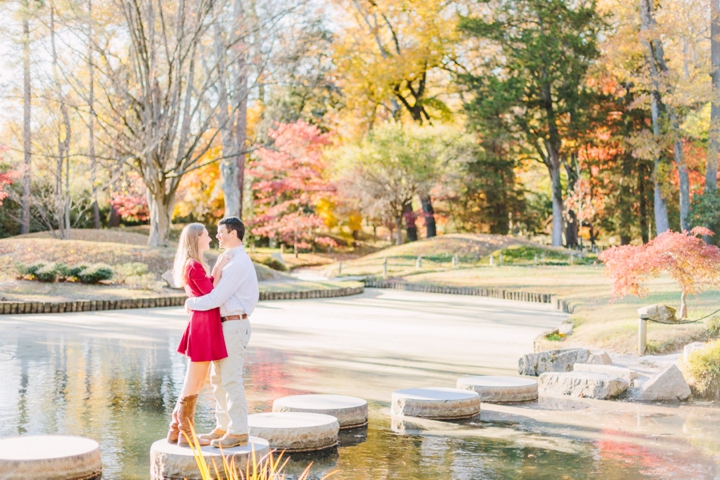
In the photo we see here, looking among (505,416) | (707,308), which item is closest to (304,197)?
(707,308)

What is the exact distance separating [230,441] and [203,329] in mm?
739

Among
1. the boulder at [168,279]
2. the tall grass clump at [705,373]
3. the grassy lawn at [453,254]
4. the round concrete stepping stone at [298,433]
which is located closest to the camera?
the round concrete stepping stone at [298,433]

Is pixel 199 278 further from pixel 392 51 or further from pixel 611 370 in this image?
pixel 392 51

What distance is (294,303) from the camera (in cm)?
1941

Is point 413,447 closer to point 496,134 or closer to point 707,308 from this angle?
point 707,308

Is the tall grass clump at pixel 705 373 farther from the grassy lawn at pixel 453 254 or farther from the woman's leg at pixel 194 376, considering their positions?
the grassy lawn at pixel 453 254

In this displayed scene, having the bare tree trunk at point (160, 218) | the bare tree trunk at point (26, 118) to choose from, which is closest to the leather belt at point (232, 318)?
the bare tree trunk at point (160, 218)

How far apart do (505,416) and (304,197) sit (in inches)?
1152

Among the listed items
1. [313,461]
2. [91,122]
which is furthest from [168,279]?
[313,461]

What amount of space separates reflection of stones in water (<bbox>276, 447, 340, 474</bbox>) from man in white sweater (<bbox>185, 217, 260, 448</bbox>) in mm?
440

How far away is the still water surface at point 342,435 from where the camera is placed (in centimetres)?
584

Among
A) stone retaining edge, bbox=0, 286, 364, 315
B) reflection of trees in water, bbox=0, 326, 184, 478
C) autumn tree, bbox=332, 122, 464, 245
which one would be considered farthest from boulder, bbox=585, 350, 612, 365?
autumn tree, bbox=332, 122, 464, 245

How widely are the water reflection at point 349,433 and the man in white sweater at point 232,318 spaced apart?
0.57 m

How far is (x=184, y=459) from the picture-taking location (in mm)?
5336
